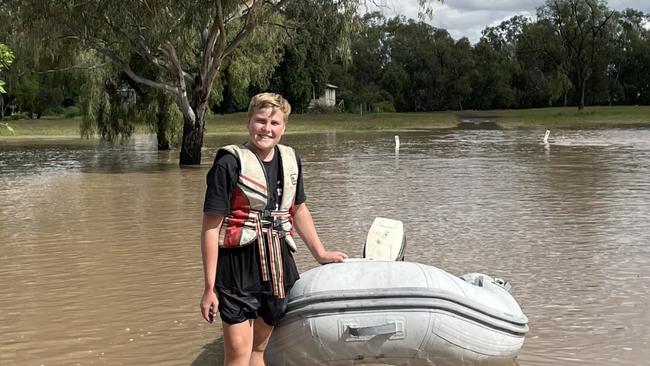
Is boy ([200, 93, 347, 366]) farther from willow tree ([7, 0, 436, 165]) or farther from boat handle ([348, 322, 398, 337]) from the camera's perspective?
willow tree ([7, 0, 436, 165])

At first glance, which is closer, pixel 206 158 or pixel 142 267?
pixel 142 267

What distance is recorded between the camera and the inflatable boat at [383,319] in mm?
3965

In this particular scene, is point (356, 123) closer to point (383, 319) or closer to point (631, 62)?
point (631, 62)

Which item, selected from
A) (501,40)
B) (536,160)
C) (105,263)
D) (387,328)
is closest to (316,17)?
(536,160)

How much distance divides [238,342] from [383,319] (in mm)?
744

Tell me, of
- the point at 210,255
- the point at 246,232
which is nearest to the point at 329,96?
the point at 246,232

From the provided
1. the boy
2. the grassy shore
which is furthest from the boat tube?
the grassy shore

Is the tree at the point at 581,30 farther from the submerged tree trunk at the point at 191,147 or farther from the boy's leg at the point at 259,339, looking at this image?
the boy's leg at the point at 259,339

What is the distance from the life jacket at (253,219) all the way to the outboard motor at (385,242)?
4.36 feet

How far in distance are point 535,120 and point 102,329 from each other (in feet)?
174

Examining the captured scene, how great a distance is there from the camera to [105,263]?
7730 millimetres

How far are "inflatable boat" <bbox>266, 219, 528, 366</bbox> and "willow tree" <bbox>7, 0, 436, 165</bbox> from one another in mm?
15072

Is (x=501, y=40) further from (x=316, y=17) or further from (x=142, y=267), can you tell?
(x=142, y=267)

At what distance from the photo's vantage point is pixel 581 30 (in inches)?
2879
